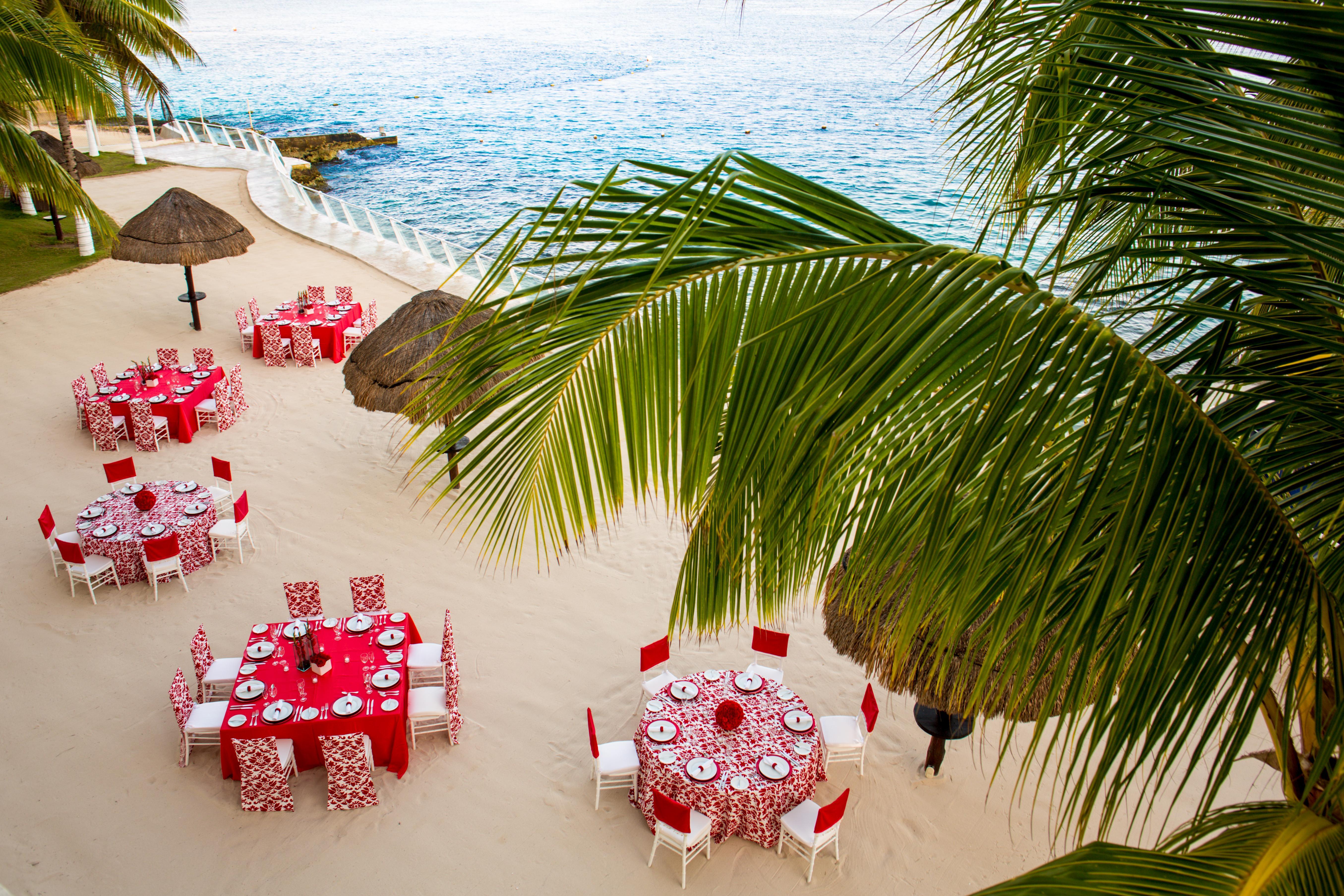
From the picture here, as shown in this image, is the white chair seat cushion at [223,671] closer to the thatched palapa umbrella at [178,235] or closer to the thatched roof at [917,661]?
the thatched roof at [917,661]

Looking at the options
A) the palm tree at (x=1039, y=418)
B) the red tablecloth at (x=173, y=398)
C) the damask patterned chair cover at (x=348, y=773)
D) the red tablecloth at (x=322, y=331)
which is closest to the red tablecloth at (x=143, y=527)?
the red tablecloth at (x=173, y=398)

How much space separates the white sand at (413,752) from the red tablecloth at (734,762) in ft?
0.72

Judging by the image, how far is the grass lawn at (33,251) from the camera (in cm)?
1639

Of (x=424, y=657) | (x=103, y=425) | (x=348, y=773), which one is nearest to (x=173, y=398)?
(x=103, y=425)

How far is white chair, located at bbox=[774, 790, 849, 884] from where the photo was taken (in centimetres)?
573

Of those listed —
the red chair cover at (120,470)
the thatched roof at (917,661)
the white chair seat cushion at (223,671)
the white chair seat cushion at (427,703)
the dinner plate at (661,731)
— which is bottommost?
the white chair seat cushion at (223,671)

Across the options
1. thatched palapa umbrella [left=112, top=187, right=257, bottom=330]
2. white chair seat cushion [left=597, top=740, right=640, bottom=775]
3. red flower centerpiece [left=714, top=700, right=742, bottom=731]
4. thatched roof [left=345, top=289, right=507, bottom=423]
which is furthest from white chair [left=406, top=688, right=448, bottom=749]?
thatched palapa umbrella [left=112, top=187, right=257, bottom=330]

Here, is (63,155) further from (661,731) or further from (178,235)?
(661,731)

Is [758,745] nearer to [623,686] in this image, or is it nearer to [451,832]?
[623,686]

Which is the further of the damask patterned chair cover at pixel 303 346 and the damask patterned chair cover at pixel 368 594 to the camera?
the damask patterned chair cover at pixel 303 346

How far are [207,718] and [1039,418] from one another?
7089 mm

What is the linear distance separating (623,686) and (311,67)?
103 m

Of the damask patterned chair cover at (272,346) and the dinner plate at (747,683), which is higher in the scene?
the damask patterned chair cover at (272,346)

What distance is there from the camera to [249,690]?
6.66m
